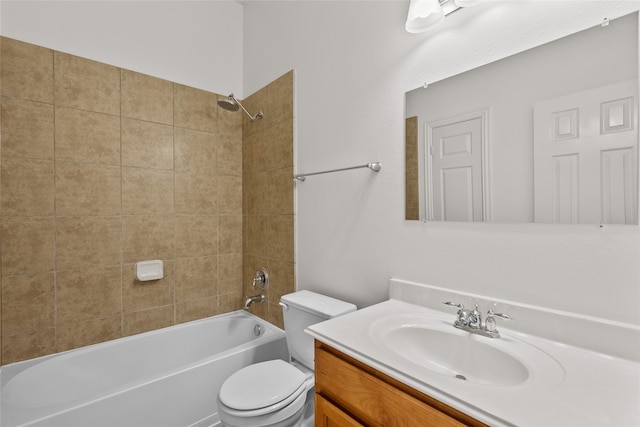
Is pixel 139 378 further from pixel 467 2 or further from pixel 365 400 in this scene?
pixel 467 2

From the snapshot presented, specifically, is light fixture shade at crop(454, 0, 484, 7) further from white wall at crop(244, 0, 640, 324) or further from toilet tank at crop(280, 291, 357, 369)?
toilet tank at crop(280, 291, 357, 369)

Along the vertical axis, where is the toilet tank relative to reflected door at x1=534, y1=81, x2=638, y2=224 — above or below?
below

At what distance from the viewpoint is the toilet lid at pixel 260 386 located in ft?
3.76

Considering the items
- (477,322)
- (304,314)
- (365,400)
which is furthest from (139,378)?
(477,322)

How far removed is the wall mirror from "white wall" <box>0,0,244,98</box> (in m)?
1.78

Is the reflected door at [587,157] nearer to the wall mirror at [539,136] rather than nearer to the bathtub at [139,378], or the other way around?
the wall mirror at [539,136]

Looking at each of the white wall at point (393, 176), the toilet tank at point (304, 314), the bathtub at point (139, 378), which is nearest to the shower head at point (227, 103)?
the white wall at point (393, 176)

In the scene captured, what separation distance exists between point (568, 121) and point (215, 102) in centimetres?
221

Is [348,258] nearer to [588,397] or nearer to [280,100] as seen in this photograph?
[588,397]

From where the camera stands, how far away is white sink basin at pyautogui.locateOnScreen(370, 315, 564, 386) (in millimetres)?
750

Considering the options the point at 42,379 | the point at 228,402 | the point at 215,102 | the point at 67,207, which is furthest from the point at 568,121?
the point at 42,379

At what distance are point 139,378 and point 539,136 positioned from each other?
7.56ft

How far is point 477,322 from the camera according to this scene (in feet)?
3.04

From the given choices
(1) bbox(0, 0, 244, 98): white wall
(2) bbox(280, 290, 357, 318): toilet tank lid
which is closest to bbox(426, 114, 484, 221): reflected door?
(2) bbox(280, 290, 357, 318): toilet tank lid
